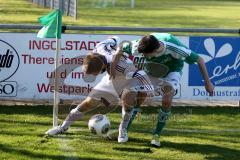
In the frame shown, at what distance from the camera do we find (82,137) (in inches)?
349

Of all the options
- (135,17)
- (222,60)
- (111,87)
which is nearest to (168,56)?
(111,87)

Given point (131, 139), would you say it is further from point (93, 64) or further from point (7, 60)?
point (7, 60)

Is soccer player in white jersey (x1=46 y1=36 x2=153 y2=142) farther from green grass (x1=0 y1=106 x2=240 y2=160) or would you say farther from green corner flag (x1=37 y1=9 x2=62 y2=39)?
green corner flag (x1=37 y1=9 x2=62 y2=39)

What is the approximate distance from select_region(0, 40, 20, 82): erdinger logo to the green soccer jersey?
11.1ft

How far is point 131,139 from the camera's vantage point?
887 centimetres

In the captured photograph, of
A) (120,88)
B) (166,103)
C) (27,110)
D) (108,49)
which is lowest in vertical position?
(27,110)

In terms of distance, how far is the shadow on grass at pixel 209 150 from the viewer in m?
8.04

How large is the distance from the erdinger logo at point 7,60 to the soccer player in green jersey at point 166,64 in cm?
334

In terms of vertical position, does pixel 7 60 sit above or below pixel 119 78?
below

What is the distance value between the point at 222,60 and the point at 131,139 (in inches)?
145

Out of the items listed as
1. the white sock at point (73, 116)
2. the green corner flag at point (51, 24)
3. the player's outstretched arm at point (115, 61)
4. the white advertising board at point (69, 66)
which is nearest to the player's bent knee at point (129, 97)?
the player's outstretched arm at point (115, 61)

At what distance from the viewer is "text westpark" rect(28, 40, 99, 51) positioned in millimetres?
11344

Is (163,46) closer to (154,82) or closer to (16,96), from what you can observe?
(154,82)

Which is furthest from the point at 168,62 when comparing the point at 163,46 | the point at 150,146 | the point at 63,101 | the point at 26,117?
the point at 63,101
